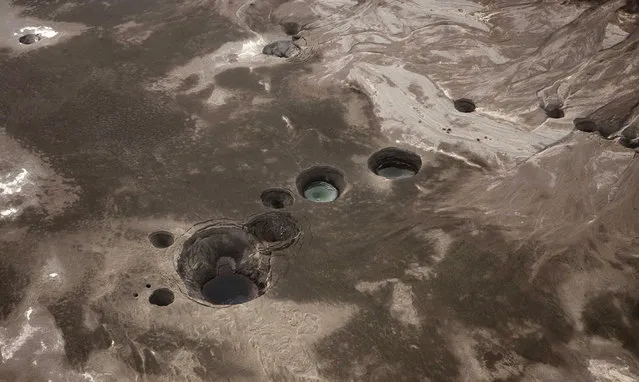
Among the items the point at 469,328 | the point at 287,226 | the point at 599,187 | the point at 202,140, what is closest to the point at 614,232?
the point at 599,187

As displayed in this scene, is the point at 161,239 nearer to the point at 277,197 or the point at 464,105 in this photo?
the point at 277,197

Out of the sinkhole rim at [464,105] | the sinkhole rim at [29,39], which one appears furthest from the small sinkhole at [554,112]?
the sinkhole rim at [29,39]

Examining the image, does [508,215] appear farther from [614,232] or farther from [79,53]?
[79,53]

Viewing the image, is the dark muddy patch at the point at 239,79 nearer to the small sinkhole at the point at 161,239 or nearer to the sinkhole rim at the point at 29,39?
the small sinkhole at the point at 161,239

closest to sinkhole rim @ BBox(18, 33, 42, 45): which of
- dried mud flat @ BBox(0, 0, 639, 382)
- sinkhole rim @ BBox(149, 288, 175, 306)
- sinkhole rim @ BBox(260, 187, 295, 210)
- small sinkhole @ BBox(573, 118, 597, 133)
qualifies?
dried mud flat @ BBox(0, 0, 639, 382)

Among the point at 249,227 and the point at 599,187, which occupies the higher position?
the point at 599,187

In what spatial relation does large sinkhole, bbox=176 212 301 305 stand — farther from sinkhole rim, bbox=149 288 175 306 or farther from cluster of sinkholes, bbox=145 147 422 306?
sinkhole rim, bbox=149 288 175 306
